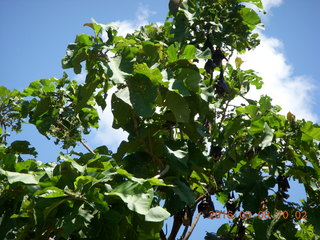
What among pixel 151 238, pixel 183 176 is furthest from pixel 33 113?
pixel 151 238

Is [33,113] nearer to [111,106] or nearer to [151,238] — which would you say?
[111,106]

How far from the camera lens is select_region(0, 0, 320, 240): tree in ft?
8.06

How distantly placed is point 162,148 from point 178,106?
0.39 metres

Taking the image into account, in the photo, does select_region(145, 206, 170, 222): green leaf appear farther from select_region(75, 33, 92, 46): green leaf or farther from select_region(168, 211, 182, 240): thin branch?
select_region(75, 33, 92, 46): green leaf

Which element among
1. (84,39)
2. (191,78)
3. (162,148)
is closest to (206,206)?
(162,148)

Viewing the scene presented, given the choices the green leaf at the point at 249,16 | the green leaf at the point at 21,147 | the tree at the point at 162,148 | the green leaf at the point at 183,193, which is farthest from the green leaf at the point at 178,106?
the green leaf at the point at 21,147

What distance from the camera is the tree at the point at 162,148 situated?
2.46 metres

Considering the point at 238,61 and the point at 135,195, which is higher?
the point at 238,61

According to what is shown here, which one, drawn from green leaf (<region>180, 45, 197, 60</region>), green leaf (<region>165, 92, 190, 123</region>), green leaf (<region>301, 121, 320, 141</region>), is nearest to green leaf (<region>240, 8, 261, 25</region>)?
green leaf (<region>180, 45, 197, 60</region>)

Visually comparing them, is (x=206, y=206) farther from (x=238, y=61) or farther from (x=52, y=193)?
(x=52, y=193)

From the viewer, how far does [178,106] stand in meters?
3.00

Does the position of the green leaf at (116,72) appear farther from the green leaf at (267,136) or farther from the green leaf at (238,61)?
the green leaf at (238,61)

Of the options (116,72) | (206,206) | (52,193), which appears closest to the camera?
(52,193)
